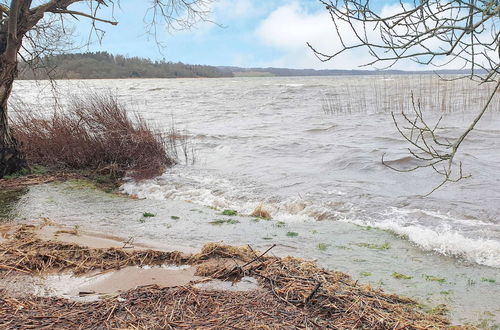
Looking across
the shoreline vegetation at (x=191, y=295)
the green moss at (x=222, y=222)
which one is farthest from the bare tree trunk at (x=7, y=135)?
the green moss at (x=222, y=222)

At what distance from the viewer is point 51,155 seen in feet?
31.3

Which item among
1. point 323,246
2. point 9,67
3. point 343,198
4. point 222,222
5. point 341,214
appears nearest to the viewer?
point 323,246

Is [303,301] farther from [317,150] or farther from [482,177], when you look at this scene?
[317,150]

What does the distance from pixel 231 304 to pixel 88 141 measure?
293 inches

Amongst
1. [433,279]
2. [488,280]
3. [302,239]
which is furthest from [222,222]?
[488,280]

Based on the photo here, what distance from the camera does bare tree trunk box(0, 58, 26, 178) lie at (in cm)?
747

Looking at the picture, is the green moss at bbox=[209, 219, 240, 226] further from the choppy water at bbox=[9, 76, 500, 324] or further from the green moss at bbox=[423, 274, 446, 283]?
the green moss at bbox=[423, 274, 446, 283]

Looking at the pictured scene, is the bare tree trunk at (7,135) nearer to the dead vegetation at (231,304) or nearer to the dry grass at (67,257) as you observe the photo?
the dry grass at (67,257)

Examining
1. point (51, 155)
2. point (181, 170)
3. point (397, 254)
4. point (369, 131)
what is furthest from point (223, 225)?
point (369, 131)

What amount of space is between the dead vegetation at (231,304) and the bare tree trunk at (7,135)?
14.9 feet

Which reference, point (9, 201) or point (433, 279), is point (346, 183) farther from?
point (9, 201)

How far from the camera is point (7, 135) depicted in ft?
26.1

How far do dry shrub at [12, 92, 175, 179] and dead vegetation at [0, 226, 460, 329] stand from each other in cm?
549

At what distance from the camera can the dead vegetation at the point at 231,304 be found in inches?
114
